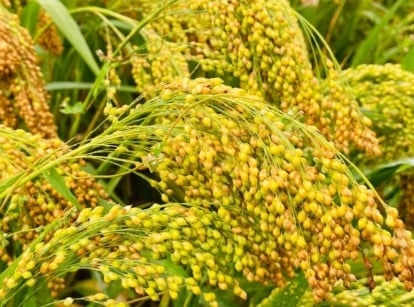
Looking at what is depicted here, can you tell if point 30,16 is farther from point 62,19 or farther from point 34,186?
point 34,186

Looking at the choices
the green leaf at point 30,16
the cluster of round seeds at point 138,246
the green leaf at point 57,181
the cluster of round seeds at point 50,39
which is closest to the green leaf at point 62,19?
the cluster of round seeds at point 50,39

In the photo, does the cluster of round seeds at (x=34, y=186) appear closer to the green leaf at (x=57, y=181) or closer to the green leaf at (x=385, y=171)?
the green leaf at (x=57, y=181)

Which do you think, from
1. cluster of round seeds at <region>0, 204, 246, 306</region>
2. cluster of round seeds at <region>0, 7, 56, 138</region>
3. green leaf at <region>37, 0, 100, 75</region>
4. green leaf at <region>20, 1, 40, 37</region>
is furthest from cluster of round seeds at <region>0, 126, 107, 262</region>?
green leaf at <region>20, 1, 40, 37</region>

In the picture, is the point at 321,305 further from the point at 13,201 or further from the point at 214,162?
the point at 13,201

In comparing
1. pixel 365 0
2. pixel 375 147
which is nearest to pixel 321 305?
pixel 375 147

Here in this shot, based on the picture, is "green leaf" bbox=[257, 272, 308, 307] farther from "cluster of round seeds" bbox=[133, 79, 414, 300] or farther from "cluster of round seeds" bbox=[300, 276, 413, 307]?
"cluster of round seeds" bbox=[133, 79, 414, 300]

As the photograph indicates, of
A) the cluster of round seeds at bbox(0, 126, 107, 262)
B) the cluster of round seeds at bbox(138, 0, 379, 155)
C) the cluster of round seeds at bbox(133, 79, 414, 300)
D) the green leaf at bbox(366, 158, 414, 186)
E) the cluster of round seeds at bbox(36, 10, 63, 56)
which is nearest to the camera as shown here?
the cluster of round seeds at bbox(133, 79, 414, 300)
